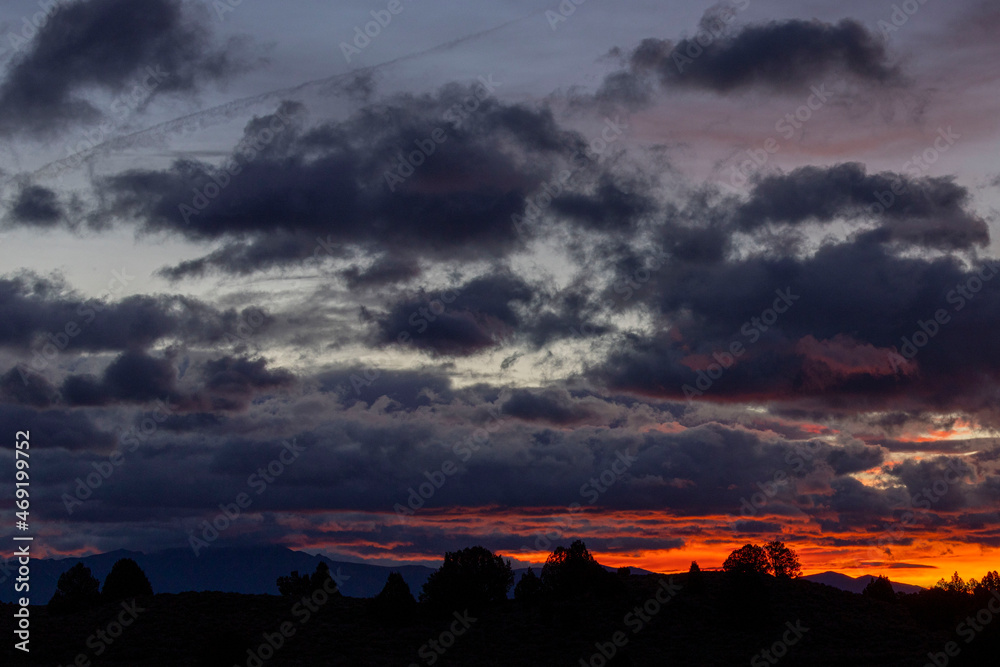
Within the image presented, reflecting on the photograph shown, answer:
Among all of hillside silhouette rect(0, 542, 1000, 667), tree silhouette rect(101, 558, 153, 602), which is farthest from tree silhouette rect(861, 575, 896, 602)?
tree silhouette rect(101, 558, 153, 602)

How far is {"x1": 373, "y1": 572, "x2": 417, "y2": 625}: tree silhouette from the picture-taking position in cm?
8688

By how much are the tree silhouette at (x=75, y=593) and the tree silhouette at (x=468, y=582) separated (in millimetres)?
32320

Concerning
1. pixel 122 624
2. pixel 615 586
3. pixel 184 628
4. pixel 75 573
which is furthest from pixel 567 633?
pixel 75 573

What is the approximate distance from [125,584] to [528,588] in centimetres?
4180

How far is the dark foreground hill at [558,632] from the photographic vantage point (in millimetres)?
73188

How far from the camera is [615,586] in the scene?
91812 millimetres

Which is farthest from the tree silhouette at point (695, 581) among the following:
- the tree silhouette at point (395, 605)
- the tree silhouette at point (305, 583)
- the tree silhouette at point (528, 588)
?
the tree silhouette at point (305, 583)

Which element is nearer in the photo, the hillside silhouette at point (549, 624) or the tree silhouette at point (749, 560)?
the hillside silhouette at point (549, 624)

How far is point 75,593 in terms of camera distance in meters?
91.2

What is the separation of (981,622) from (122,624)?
240 feet

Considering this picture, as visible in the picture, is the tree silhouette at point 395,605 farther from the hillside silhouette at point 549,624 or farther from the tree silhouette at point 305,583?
the tree silhouette at point 305,583

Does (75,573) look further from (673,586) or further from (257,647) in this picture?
(673,586)

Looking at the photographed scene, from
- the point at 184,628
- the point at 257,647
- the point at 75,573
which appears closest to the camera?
the point at 257,647

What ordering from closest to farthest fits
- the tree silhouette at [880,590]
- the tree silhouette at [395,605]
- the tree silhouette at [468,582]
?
the tree silhouette at [395,605]
the tree silhouette at [468,582]
the tree silhouette at [880,590]
